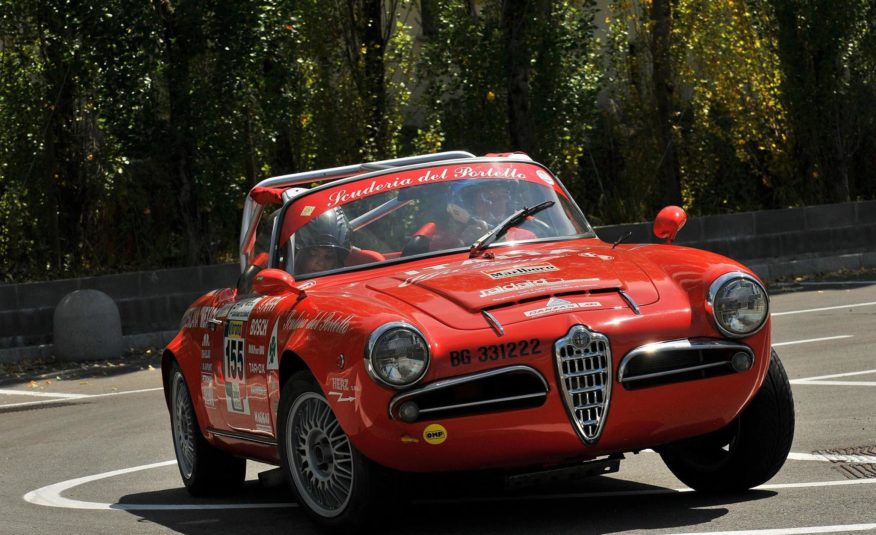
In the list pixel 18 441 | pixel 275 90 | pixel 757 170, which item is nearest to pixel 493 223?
pixel 18 441

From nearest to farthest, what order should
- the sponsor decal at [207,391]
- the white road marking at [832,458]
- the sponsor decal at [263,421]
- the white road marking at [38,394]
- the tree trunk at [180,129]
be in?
1. the sponsor decal at [263,421]
2. the white road marking at [832,458]
3. the sponsor decal at [207,391]
4. the white road marking at [38,394]
5. the tree trunk at [180,129]

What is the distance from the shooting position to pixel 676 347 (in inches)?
234

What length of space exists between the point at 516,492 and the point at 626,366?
5.04ft

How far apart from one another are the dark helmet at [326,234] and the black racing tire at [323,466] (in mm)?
1075

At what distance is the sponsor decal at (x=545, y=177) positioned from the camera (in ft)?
25.3

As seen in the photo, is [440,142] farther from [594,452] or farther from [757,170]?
[594,452]

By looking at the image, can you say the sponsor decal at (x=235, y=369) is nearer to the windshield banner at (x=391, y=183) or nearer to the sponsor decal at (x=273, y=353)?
the sponsor decal at (x=273, y=353)

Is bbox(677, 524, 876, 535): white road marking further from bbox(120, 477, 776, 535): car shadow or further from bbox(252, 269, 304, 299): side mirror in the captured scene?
bbox(252, 269, 304, 299): side mirror

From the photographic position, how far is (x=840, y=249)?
885 inches

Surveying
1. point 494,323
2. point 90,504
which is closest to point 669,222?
point 494,323

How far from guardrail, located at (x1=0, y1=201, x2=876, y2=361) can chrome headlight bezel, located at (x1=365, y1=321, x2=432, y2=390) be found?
1291 cm

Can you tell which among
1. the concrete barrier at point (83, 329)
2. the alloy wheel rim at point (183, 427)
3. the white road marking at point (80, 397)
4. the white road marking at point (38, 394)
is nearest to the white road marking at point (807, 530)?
the alloy wheel rim at point (183, 427)

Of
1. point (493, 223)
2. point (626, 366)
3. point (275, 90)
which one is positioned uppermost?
point (275, 90)

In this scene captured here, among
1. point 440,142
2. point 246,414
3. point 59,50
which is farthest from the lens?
point 440,142
